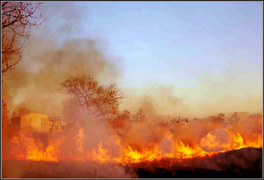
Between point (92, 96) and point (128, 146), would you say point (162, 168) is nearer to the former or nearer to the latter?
point (128, 146)

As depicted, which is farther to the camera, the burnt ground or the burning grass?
the burning grass

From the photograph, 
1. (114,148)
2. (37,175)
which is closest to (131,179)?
(114,148)

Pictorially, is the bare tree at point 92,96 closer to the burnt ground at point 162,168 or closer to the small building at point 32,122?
the small building at point 32,122

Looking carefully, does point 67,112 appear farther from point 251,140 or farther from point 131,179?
point 251,140

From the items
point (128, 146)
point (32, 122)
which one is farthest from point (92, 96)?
point (128, 146)

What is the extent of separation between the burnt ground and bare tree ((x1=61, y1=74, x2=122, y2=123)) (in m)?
12.2

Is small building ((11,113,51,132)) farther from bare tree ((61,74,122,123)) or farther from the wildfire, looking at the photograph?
the wildfire

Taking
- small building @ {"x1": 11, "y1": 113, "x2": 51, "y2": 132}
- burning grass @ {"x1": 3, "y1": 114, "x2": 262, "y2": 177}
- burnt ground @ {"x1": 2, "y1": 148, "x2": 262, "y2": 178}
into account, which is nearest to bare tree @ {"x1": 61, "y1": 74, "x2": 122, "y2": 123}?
small building @ {"x1": 11, "y1": 113, "x2": 51, "y2": 132}

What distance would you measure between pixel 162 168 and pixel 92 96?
50.5ft

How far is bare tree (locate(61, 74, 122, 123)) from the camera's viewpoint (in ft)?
84.5

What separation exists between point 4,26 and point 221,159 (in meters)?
10.9

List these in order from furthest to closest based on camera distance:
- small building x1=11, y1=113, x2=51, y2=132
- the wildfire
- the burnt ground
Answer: small building x1=11, y1=113, x2=51, y2=132, the wildfire, the burnt ground

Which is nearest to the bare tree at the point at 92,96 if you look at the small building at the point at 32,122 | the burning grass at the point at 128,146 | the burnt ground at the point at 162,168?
the small building at the point at 32,122

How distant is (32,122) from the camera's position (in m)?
25.0
